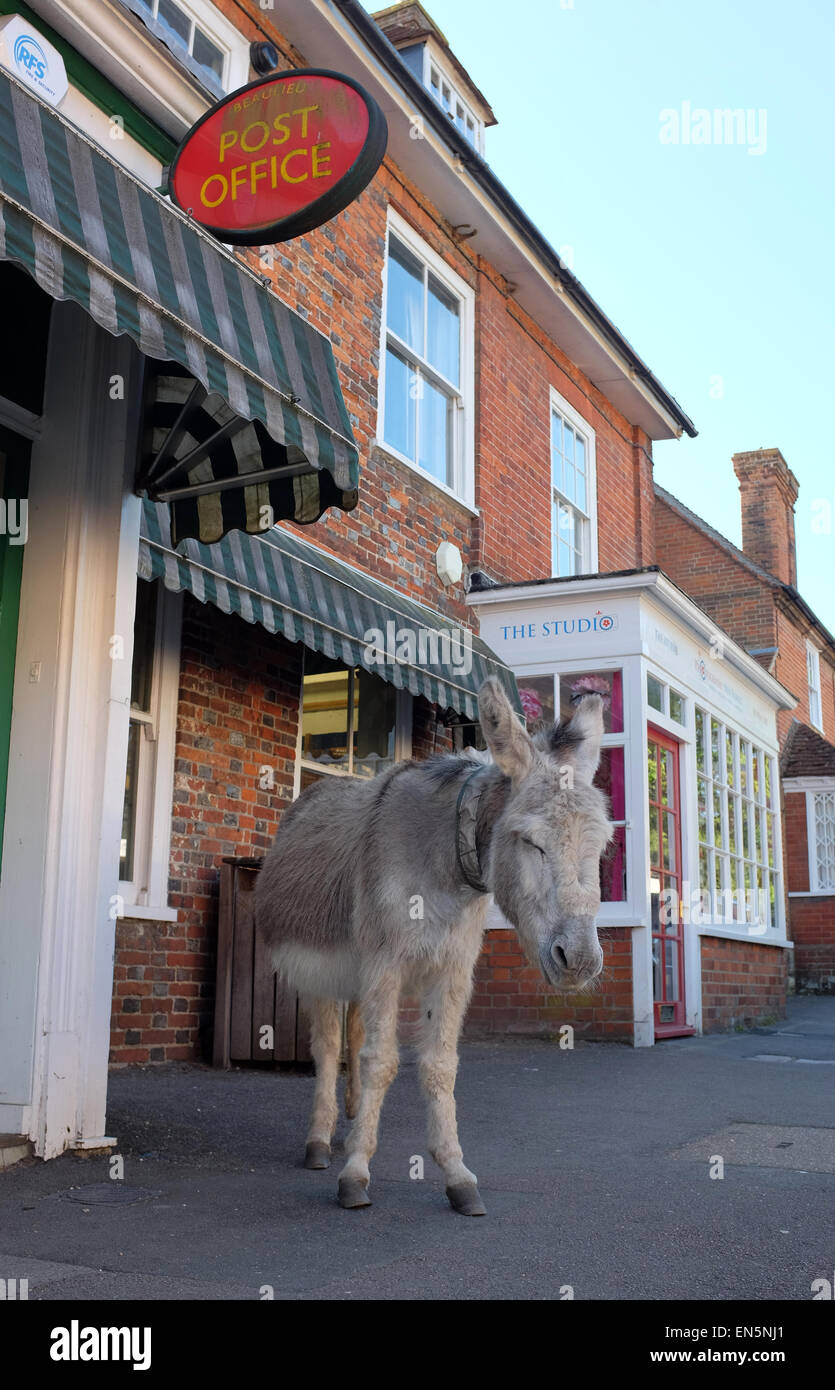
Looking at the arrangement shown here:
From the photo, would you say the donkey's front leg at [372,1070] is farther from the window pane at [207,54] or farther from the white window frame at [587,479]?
the white window frame at [587,479]

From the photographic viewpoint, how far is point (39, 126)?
402cm

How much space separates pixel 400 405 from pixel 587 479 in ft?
15.0

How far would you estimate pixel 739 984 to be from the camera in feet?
45.1

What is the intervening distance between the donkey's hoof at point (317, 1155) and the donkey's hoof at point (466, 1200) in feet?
3.23

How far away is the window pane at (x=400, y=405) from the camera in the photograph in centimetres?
1173

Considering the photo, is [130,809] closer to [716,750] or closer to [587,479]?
[716,750]

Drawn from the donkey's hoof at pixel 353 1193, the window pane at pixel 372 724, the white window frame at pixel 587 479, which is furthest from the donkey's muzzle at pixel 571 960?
the white window frame at pixel 587 479

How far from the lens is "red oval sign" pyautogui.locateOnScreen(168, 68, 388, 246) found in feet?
17.3

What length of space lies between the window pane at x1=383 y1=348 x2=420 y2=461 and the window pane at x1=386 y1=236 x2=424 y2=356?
295 millimetres

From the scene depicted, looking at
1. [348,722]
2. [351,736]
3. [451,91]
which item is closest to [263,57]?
[451,91]

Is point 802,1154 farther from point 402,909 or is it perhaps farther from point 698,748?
point 698,748

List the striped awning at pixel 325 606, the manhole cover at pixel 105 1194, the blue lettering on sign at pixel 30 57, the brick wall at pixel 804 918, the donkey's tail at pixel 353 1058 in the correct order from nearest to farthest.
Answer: the manhole cover at pixel 105 1194
the blue lettering on sign at pixel 30 57
the donkey's tail at pixel 353 1058
the striped awning at pixel 325 606
the brick wall at pixel 804 918

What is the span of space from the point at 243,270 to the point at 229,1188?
11.9 ft
